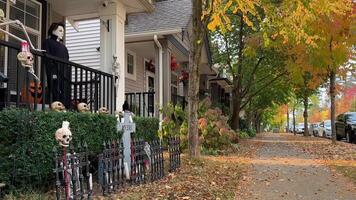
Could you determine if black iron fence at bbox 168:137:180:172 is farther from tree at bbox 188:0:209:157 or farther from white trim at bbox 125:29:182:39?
white trim at bbox 125:29:182:39

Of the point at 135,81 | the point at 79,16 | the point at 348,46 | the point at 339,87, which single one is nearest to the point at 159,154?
the point at 79,16

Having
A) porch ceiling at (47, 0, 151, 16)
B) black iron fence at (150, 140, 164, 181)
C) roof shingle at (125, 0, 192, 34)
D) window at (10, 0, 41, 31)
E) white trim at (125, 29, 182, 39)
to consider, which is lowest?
black iron fence at (150, 140, 164, 181)

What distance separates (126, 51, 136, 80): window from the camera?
53.5 ft

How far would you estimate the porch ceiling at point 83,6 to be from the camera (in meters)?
10.0

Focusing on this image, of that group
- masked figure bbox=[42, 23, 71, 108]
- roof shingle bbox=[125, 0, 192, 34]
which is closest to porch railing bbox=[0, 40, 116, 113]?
masked figure bbox=[42, 23, 71, 108]

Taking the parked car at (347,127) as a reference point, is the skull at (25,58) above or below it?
above

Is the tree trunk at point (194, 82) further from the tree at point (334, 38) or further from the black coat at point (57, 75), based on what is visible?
the tree at point (334, 38)

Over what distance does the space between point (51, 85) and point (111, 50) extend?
3273 millimetres

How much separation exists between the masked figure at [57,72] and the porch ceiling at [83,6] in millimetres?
2333

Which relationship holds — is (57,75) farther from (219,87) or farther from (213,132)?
(219,87)

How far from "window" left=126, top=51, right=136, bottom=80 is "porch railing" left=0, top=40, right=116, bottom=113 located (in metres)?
6.99

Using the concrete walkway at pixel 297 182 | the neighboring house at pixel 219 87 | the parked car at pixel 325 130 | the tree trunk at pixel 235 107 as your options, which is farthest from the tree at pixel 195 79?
the parked car at pixel 325 130

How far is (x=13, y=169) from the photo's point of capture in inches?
213

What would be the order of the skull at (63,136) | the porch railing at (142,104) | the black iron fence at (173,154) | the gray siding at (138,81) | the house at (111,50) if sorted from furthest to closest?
the gray siding at (138,81) < the porch railing at (142,104) < the black iron fence at (173,154) < the house at (111,50) < the skull at (63,136)
